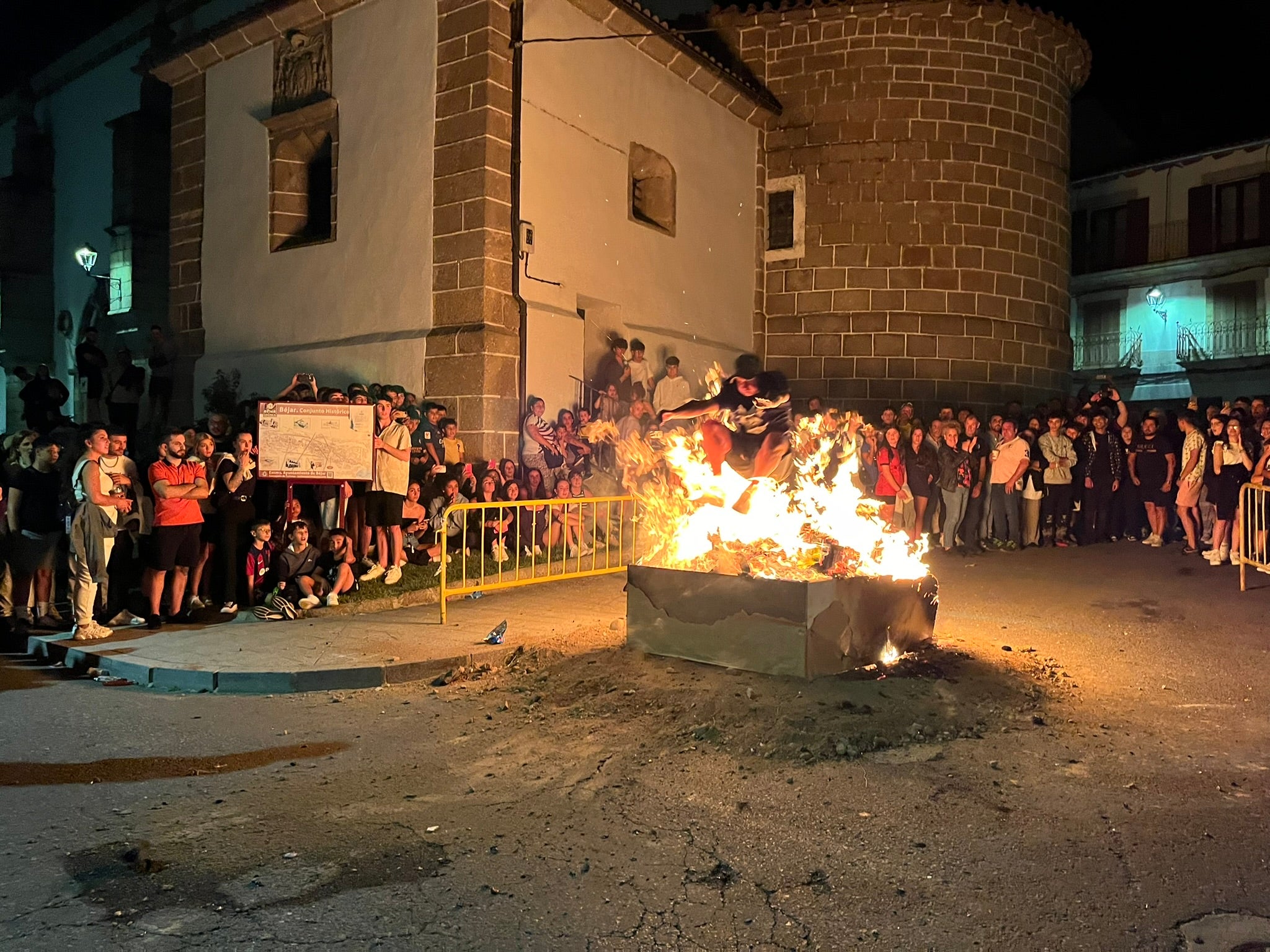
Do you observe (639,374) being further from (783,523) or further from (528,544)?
(783,523)

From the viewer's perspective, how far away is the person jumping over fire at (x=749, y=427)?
25.8 ft

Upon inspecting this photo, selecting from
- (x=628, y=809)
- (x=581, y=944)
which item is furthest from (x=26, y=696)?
(x=581, y=944)

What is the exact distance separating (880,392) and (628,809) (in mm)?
14544

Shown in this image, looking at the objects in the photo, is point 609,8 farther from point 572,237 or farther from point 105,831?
point 105,831

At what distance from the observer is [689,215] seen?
16828 mm

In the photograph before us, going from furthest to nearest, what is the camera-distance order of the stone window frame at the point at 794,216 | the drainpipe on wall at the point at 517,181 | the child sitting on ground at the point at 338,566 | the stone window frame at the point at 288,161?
the stone window frame at the point at 794,216
the stone window frame at the point at 288,161
the drainpipe on wall at the point at 517,181
the child sitting on ground at the point at 338,566

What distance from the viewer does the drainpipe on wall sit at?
42.9ft

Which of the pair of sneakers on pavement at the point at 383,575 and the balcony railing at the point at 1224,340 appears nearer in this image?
the pair of sneakers on pavement at the point at 383,575

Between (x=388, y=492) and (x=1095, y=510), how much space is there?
9.83m

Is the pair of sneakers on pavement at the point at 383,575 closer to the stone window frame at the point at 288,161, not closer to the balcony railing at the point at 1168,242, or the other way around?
the stone window frame at the point at 288,161

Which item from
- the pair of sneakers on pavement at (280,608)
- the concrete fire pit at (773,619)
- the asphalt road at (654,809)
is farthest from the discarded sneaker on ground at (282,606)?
the concrete fire pit at (773,619)

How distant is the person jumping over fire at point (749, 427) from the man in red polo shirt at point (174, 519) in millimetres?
4396

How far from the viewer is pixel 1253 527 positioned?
10836 millimetres

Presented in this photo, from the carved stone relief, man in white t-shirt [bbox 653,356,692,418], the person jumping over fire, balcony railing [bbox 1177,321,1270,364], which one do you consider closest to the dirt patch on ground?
the person jumping over fire
